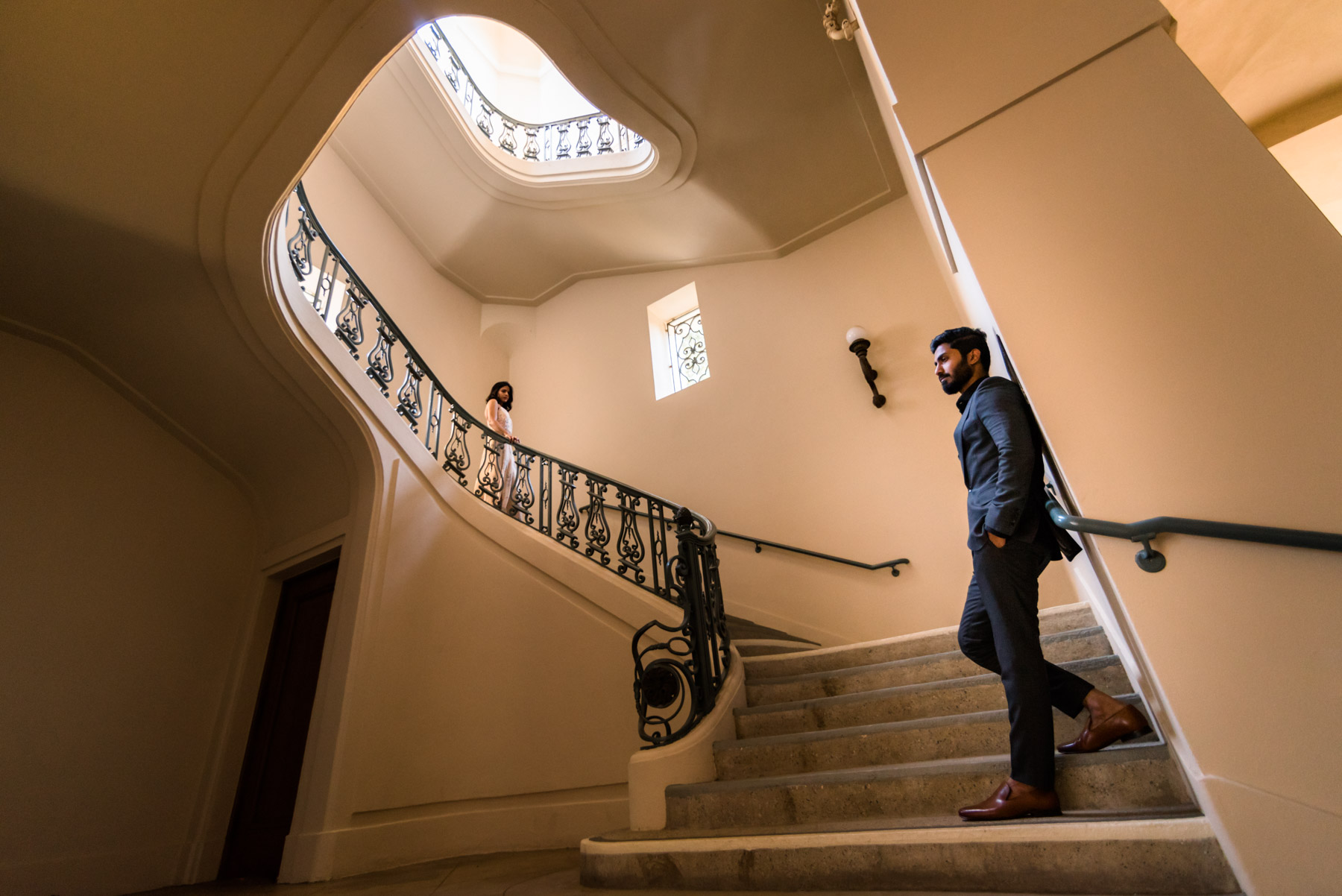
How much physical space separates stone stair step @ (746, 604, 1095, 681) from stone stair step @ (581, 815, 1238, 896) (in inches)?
58.4

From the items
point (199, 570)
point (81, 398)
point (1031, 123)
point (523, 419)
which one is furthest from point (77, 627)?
point (1031, 123)

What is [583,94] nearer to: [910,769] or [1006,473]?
[1006,473]

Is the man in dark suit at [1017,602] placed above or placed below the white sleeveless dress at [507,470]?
below

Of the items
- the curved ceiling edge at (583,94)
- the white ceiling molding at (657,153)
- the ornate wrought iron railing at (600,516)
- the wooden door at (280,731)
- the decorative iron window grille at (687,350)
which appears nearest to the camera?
the ornate wrought iron railing at (600,516)

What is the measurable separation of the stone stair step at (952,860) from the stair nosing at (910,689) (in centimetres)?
85

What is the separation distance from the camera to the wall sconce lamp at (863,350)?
557cm

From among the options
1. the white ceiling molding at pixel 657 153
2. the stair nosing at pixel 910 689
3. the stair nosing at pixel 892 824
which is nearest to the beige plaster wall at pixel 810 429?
the white ceiling molding at pixel 657 153

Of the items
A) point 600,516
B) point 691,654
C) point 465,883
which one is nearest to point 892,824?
point 691,654

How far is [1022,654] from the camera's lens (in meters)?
1.80

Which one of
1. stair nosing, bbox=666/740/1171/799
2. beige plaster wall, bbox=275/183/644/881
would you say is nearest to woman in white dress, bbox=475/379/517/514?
beige plaster wall, bbox=275/183/644/881

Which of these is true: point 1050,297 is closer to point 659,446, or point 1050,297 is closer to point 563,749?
point 563,749

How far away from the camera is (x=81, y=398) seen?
4.33 meters

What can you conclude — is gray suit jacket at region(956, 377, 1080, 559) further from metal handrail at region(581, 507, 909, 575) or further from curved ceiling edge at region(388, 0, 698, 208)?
curved ceiling edge at region(388, 0, 698, 208)

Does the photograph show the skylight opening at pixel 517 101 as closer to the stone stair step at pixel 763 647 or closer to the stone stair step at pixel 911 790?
the stone stair step at pixel 763 647
